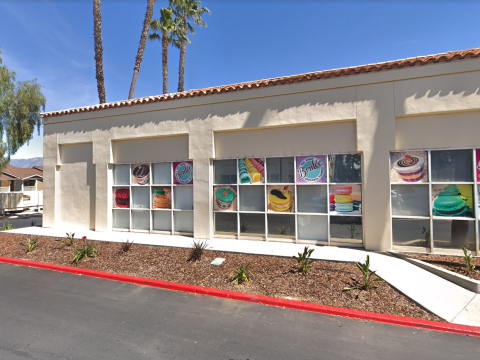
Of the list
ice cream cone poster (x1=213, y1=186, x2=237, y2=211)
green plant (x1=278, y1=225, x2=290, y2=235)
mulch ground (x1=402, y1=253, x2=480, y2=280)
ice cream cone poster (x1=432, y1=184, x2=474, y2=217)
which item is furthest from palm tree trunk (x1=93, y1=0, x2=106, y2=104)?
mulch ground (x1=402, y1=253, x2=480, y2=280)

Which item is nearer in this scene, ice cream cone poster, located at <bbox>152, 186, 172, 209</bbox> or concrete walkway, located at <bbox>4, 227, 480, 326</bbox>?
concrete walkway, located at <bbox>4, 227, 480, 326</bbox>

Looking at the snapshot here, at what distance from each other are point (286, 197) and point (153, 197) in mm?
5585

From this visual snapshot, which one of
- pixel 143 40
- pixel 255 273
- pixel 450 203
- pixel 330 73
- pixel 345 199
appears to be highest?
pixel 143 40

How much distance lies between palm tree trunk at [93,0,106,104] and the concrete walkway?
9.43m

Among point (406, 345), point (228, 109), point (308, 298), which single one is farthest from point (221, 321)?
point (228, 109)

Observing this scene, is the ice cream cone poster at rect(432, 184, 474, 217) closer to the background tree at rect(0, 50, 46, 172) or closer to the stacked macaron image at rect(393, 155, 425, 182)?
the stacked macaron image at rect(393, 155, 425, 182)

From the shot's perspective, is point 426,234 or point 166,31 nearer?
point 426,234

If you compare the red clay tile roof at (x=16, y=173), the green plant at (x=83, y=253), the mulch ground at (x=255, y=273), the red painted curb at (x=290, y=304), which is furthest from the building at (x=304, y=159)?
the red clay tile roof at (x=16, y=173)

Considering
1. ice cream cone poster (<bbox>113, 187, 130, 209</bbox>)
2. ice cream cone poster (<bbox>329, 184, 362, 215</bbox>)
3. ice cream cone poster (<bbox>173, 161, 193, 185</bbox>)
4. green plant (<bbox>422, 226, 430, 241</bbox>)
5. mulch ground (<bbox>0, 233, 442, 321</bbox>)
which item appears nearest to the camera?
mulch ground (<bbox>0, 233, 442, 321</bbox>)

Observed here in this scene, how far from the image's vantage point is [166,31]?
784 inches

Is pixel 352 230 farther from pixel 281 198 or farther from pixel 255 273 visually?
pixel 255 273

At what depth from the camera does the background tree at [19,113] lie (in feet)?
59.6

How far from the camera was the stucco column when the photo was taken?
7938 millimetres

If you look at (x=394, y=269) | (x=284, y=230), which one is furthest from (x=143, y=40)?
(x=394, y=269)
